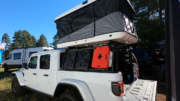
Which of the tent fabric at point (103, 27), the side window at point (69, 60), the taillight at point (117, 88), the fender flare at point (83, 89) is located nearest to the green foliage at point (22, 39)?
the side window at point (69, 60)

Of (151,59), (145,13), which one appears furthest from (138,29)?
(151,59)

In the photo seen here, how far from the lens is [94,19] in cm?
255

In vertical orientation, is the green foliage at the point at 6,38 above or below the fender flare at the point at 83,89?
above

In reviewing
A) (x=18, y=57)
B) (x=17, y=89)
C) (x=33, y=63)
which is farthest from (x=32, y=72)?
(x=18, y=57)

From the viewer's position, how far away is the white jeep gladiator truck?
189 cm

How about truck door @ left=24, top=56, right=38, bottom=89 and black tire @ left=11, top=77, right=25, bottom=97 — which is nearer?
truck door @ left=24, top=56, right=38, bottom=89

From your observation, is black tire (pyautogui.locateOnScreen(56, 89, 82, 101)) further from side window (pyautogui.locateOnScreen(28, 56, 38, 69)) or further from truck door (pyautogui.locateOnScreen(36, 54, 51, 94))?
side window (pyautogui.locateOnScreen(28, 56, 38, 69))

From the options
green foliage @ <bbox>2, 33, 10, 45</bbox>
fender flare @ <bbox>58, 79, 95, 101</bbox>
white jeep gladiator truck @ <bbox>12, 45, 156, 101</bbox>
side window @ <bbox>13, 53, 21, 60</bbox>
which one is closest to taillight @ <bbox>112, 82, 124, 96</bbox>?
white jeep gladiator truck @ <bbox>12, 45, 156, 101</bbox>

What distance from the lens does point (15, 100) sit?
4.14 m

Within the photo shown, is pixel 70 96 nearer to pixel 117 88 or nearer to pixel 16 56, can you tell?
pixel 117 88

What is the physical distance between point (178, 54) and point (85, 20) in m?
2.05

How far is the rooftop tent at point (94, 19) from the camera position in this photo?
7.43ft

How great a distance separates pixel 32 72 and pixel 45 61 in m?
0.91

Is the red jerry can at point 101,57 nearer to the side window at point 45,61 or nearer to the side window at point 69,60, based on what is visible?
the side window at point 69,60
